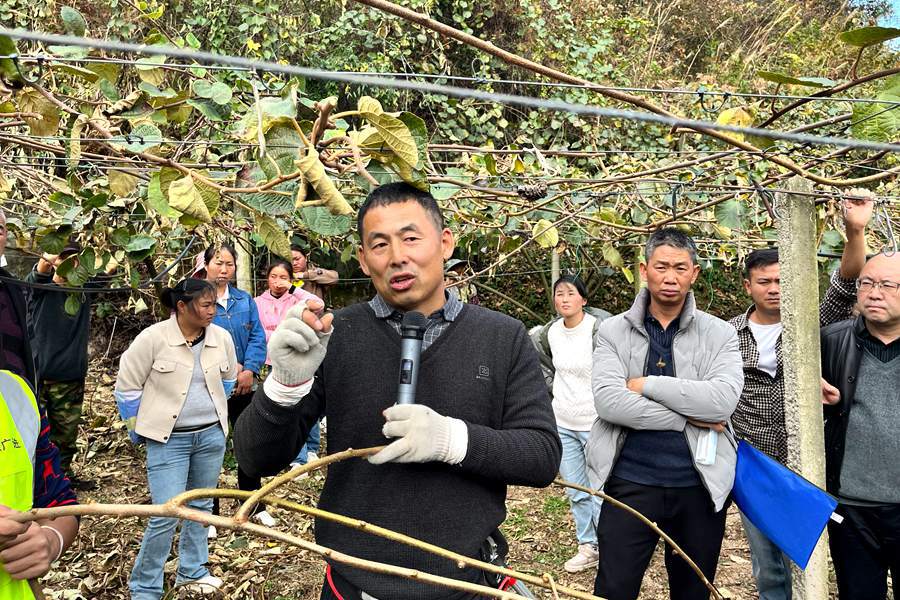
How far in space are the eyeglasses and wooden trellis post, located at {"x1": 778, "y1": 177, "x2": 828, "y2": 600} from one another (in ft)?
0.50

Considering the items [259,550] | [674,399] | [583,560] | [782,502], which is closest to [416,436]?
[674,399]

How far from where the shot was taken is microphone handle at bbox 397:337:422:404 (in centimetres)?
158

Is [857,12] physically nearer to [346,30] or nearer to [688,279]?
[346,30]

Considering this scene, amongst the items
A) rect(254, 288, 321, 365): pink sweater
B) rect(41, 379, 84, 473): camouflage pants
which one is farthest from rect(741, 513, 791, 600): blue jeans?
rect(41, 379, 84, 473): camouflage pants

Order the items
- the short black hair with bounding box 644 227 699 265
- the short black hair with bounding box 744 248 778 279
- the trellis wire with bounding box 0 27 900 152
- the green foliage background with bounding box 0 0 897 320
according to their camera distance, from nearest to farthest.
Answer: the trellis wire with bounding box 0 27 900 152 < the short black hair with bounding box 644 227 699 265 < the short black hair with bounding box 744 248 778 279 < the green foliage background with bounding box 0 0 897 320

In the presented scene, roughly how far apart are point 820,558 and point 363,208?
2294 mm

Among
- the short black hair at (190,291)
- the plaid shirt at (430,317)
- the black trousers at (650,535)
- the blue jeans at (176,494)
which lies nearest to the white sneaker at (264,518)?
the blue jeans at (176,494)

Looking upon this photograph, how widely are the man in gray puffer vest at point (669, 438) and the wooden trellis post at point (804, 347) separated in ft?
0.73

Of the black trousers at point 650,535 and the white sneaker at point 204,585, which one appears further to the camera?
the white sneaker at point 204,585

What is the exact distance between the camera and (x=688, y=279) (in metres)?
2.86

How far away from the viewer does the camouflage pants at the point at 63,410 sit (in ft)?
15.5

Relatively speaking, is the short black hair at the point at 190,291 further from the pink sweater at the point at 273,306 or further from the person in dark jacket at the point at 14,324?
the pink sweater at the point at 273,306

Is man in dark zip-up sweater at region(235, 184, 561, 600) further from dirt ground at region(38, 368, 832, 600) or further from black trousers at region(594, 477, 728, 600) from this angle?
dirt ground at region(38, 368, 832, 600)

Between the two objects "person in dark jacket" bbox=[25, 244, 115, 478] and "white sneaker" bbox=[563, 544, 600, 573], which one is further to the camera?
"person in dark jacket" bbox=[25, 244, 115, 478]
